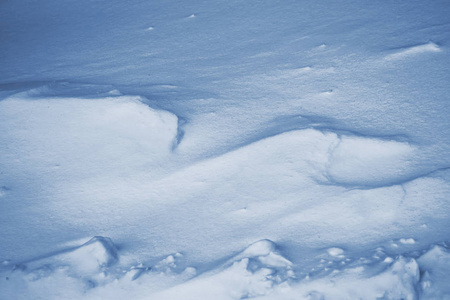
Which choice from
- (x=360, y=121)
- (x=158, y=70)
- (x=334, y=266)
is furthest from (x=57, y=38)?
(x=334, y=266)

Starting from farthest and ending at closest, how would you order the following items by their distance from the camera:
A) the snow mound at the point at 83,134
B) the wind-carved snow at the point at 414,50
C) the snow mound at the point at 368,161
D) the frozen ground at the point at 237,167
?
the wind-carved snow at the point at 414,50, the snow mound at the point at 83,134, the snow mound at the point at 368,161, the frozen ground at the point at 237,167

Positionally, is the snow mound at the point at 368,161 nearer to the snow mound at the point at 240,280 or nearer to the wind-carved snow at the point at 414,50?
the snow mound at the point at 240,280

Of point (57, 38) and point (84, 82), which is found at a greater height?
point (57, 38)

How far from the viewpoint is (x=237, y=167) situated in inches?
58.6

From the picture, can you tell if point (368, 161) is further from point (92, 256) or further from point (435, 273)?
point (92, 256)

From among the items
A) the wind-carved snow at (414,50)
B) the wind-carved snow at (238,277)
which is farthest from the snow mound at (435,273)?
the wind-carved snow at (414,50)

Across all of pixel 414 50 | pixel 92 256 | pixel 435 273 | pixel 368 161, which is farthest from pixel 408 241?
pixel 414 50

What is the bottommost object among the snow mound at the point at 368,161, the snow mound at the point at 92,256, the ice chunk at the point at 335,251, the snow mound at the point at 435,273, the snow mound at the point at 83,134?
the snow mound at the point at 435,273

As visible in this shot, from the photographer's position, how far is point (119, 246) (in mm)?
1273

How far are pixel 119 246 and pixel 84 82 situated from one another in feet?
3.67

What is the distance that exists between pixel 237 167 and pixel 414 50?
3.88 ft

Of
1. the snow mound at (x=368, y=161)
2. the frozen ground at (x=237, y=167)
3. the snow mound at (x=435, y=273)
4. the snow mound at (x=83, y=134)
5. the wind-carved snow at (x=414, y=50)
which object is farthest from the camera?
the wind-carved snow at (x=414, y=50)

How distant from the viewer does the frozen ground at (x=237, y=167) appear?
1.14m

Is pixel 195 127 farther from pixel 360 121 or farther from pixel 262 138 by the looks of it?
pixel 360 121
